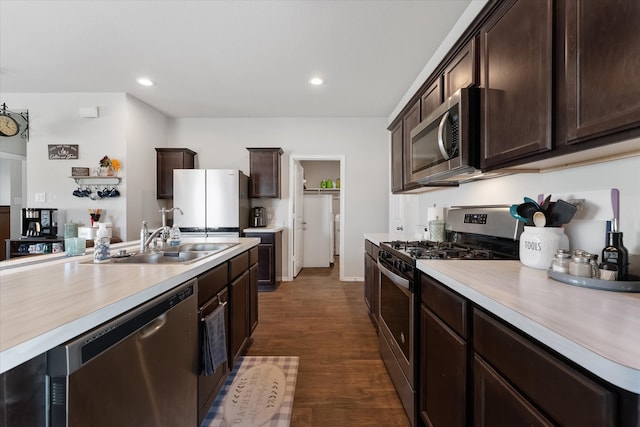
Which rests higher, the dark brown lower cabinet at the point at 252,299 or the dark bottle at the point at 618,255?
the dark bottle at the point at 618,255

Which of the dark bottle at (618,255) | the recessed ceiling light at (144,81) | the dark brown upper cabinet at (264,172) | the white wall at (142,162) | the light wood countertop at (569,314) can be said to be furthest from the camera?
the dark brown upper cabinet at (264,172)

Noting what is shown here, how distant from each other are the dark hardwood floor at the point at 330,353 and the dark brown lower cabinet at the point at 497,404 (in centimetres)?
82

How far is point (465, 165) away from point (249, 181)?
3.30 metres

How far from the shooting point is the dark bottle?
90cm

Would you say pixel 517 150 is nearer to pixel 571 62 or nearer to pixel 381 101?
pixel 571 62

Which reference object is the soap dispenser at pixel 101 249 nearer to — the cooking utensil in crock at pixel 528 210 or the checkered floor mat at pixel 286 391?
the checkered floor mat at pixel 286 391

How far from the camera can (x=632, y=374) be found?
1.44 feet

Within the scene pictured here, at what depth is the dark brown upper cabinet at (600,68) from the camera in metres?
0.77

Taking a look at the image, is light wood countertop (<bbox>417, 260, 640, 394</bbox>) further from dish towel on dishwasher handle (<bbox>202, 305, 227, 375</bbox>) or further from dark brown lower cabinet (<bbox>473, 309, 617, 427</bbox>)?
dish towel on dishwasher handle (<bbox>202, 305, 227, 375</bbox>)

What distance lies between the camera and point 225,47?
2.45 m

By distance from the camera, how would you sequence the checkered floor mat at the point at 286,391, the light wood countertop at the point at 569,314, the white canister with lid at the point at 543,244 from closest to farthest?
1. the light wood countertop at the point at 569,314
2. the white canister with lid at the point at 543,244
3. the checkered floor mat at the point at 286,391

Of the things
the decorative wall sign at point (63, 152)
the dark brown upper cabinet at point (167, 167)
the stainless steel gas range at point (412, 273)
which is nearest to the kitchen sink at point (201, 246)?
the stainless steel gas range at point (412, 273)

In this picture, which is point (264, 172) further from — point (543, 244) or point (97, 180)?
point (543, 244)

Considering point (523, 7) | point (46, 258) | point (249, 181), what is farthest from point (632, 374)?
point (249, 181)
